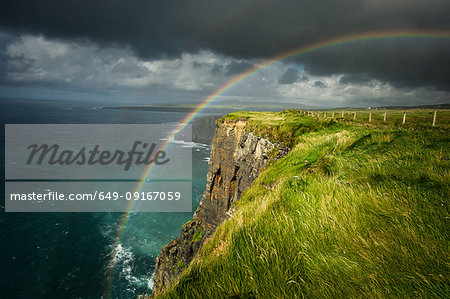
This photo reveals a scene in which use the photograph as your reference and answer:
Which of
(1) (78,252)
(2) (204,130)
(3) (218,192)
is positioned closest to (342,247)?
(3) (218,192)

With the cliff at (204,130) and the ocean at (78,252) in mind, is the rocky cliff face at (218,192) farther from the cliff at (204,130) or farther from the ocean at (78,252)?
the cliff at (204,130)

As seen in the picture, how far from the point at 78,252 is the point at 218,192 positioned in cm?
2992

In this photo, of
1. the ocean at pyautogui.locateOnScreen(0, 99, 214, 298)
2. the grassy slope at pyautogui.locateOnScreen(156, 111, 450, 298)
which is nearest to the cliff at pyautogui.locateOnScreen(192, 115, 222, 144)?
the ocean at pyautogui.locateOnScreen(0, 99, 214, 298)

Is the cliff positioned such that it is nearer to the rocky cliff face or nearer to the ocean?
the ocean

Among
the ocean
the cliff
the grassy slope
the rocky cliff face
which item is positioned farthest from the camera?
the cliff

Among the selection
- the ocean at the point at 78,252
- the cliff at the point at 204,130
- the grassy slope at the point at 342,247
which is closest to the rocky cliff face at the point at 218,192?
the ocean at the point at 78,252

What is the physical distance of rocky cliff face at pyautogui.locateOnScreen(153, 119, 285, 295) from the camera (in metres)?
22.9

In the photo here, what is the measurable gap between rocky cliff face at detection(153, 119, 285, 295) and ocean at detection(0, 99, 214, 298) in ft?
14.1

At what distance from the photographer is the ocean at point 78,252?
105ft

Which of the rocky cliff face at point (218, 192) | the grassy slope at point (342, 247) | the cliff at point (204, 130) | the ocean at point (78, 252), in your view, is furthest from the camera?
the cliff at point (204, 130)

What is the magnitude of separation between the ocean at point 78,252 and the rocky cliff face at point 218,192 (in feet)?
14.1

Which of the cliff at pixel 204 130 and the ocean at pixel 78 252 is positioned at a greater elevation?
the cliff at pixel 204 130

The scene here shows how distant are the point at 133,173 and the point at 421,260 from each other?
3692 inches

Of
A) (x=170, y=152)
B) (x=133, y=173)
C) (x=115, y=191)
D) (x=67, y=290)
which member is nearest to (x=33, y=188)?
(x=115, y=191)
